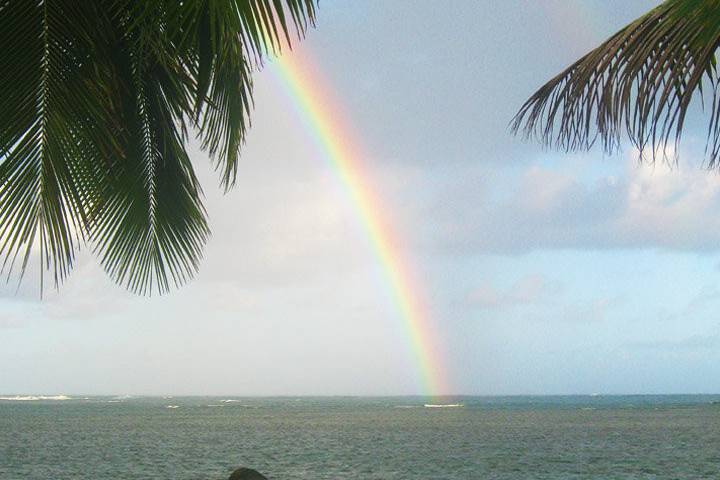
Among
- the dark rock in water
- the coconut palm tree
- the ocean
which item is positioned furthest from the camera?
the ocean

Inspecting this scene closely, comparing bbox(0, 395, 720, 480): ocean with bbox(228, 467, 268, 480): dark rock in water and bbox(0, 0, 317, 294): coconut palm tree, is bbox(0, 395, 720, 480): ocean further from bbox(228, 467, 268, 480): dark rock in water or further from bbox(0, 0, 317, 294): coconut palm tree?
bbox(0, 0, 317, 294): coconut palm tree

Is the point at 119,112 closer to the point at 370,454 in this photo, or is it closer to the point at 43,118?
the point at 43,118

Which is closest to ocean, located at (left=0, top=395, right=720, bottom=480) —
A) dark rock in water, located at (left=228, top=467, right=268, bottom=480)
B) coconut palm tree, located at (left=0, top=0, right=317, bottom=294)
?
dark rock in water, located at (left=228, top=467, right=268, bottom=480)

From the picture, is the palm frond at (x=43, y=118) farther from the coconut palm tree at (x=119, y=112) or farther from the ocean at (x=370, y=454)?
the ocean at (x=370, y=454)

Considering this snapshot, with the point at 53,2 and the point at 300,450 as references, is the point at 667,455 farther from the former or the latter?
the point at 53,2

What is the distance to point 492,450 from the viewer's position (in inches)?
1877

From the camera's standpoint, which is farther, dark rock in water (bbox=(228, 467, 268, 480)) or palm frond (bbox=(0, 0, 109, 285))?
dark rock in water (bbox=(228, 467, 268, 480))

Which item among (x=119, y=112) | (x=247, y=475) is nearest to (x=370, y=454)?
(x=247, y=475)

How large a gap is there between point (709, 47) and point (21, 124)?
365 centimetres

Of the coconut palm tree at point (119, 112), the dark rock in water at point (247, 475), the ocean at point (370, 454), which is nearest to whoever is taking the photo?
the coconut palm tree at point (119, 112)

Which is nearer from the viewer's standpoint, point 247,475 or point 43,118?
point 43,118

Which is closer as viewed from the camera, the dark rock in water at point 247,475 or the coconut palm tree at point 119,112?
the coconut palm tree at point 119,112

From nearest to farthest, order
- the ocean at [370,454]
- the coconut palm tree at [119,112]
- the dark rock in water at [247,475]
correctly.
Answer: the coconut palm tree at [119,112], the dark rock in water at [247,475], the ocean at [370,454]

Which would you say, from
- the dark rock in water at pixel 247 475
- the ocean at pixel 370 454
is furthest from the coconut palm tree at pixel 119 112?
the ocean at pixel 370 454
